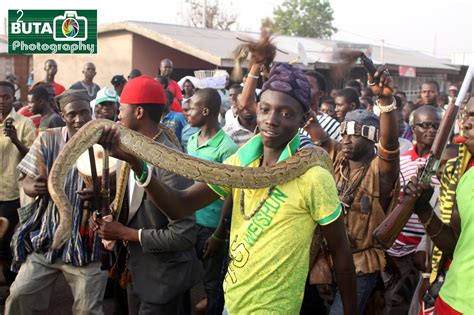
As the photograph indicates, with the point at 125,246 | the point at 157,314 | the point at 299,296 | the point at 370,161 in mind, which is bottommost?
the point at 157,314

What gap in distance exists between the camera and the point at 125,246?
4.05 metres

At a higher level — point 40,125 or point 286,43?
point 286,43

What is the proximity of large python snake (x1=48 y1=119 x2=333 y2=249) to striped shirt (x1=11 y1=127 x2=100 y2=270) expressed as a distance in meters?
0.97

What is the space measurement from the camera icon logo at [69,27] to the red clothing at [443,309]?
7.44 metres

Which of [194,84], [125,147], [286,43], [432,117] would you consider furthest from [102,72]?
[125,147]

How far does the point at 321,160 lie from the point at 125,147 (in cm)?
105

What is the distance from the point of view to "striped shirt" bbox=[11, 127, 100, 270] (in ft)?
13.5

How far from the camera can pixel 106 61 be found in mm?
17422

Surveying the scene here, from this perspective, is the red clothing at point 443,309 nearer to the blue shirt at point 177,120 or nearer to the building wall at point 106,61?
the blue shirt at point 177,120

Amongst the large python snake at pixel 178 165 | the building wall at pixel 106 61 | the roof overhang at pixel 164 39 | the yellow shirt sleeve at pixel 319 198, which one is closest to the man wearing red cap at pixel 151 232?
the large python snake at pixel 178 165

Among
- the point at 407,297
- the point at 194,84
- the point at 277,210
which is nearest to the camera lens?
the point at 277,210

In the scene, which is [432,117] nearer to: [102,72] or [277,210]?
[277,210]

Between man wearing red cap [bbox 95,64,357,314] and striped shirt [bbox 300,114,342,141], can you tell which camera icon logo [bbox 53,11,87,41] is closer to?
striped shirt [bbox 300,114,342,141]

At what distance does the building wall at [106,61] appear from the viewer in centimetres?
1716
